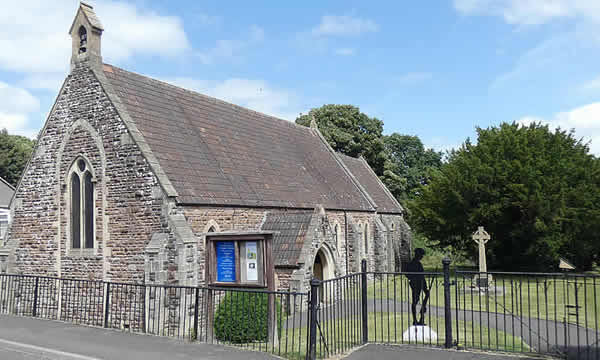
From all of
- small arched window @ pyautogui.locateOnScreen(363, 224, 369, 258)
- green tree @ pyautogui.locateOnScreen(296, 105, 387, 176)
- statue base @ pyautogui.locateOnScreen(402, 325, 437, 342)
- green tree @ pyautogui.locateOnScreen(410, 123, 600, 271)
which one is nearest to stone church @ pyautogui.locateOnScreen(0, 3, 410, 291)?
statue base @ pyautogui.locateOnScreen(402, 325, 437, 342)

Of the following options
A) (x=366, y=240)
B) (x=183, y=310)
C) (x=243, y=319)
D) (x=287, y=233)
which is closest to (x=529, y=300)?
(x=243, y=319)

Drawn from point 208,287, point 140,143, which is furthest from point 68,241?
Answer: point 208,287

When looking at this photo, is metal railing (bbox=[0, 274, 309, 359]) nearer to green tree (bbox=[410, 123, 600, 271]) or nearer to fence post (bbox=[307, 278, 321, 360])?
fence post (bbox=[307, 278, 321, 360])

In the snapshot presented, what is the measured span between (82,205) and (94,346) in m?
7.54

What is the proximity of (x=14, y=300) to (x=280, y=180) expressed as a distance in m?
10.8

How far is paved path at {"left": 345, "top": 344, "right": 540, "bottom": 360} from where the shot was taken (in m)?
9.66

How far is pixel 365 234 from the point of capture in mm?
28453

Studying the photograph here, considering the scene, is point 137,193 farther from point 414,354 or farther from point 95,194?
point 414,354

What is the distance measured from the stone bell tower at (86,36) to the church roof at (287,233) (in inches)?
324

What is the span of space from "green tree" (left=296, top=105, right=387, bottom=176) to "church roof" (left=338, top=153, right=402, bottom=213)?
12046 mm

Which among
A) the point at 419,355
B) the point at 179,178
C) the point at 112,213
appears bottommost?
the point at 419,355

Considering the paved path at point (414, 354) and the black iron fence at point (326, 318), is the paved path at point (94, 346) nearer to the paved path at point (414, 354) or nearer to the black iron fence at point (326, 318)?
the black iron fence at point (326, 318)

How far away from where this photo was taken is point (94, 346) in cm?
1069

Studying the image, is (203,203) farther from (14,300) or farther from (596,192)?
(596,192)
